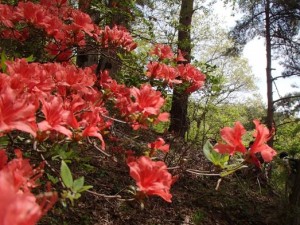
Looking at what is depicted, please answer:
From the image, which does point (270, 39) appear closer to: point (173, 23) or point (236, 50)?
point (236, 50)

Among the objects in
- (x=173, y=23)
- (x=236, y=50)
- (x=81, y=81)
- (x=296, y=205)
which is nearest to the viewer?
(x=81, y=81)

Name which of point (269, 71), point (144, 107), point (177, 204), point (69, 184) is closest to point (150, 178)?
point (69, 184)

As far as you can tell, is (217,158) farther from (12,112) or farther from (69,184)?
(12,112)

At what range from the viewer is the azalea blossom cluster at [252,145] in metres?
1.42

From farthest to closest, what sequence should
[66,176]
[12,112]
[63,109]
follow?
[63,109] < [66,176] < [12,112]

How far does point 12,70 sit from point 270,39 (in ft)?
26.8

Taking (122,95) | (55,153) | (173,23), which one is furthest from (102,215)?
(173,23)

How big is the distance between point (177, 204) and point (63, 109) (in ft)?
9.41

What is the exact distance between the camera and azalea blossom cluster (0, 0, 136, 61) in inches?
84.1

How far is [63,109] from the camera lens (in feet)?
4.19

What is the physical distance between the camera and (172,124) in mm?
7188

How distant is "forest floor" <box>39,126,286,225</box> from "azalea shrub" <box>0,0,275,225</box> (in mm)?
825

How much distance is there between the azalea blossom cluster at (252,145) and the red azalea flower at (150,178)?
0.36 metres

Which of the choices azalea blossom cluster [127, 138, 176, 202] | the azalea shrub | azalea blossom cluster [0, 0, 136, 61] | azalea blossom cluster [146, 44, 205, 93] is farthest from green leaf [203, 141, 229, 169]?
azalea blossom cluster [0, 0, 136, 61]
